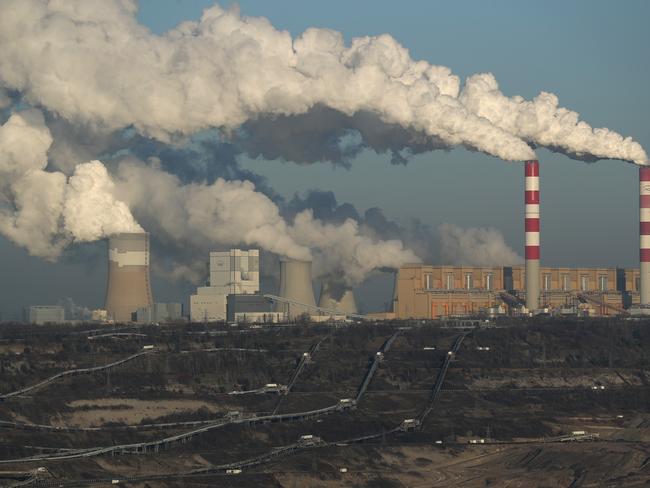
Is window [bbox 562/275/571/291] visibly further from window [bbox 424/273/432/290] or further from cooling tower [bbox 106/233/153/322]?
cooling tower [bbox 106/233/153/322]

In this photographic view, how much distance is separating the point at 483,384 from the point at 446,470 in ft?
79.9

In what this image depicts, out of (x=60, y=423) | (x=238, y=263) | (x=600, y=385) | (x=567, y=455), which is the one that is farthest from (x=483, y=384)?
Result: (x=238, y=263)

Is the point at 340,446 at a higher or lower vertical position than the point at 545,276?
lower

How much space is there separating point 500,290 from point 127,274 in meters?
37.7

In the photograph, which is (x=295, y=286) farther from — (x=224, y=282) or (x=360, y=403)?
(x=360, y=403)

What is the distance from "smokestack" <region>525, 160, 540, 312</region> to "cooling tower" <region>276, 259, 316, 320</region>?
1941 centimetres

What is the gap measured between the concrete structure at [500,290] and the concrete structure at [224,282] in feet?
46.7

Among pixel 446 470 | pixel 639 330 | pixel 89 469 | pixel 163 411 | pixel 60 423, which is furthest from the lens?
pixel 639 330

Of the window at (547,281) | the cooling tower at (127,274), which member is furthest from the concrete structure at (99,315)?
the window at (547,281)

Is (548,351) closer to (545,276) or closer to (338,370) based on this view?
(338,370)

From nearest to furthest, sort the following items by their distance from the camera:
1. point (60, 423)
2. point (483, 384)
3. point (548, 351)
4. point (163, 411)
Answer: point (60, 423) → point (163, 411) → point (483, 384) → point (548, 351)

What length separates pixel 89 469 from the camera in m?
65.8

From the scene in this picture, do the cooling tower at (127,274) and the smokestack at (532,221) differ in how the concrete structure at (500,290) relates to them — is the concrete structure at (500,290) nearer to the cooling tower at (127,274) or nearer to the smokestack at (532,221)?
the smokestack at (532,221)

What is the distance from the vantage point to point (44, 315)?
129 meters
